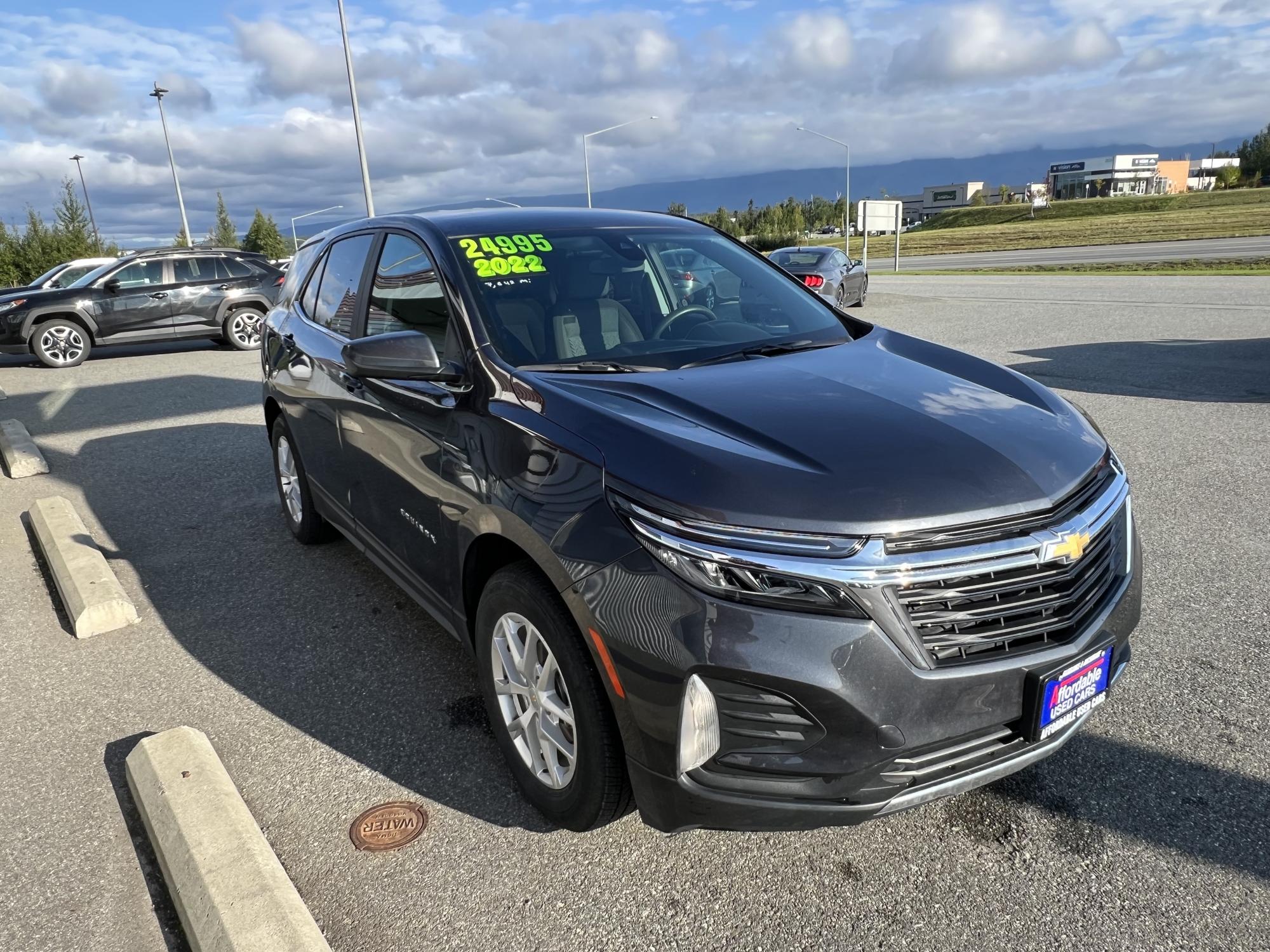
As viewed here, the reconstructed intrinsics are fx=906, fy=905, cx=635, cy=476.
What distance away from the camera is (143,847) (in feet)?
9.12

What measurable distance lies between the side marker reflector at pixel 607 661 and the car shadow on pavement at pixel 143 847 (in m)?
1.34

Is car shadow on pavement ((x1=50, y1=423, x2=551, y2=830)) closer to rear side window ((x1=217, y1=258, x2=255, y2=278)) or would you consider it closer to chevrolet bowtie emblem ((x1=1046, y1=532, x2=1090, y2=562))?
chevrolet bowtie emblem ((x1=1046, y1=532, x2=1090, y2=562))

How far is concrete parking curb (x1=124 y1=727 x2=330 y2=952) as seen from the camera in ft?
7.38

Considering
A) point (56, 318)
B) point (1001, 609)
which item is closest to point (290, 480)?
point (1001, 609)

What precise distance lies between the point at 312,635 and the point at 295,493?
132cm

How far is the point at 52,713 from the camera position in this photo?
11.7ft

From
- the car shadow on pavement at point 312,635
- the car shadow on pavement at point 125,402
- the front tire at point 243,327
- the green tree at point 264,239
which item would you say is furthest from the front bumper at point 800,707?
the green tree at point 264,239

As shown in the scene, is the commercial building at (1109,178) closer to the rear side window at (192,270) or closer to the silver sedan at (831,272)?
the silver sedan at (831,272)

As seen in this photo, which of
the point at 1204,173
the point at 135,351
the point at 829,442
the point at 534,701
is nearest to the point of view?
the point at 829,442

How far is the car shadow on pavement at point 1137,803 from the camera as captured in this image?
100 inches

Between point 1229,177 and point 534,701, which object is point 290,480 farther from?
point 1229,177

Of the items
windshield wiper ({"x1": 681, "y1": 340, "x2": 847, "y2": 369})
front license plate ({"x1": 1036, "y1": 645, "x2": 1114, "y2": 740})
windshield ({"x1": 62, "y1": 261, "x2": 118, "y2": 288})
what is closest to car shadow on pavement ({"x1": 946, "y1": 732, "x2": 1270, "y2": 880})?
front license plate ({"x1": 1036, "y1": 645, "x2": 1114, "y2": 740})

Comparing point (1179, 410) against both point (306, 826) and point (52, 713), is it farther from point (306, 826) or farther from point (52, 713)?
point (52, 713)

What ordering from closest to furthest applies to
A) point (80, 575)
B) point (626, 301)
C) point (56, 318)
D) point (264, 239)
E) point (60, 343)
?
1. point (626, 301)
2. point (80, 575)
3. point (56, 318)
4. point (60, 343)
5. point (264, 239)
